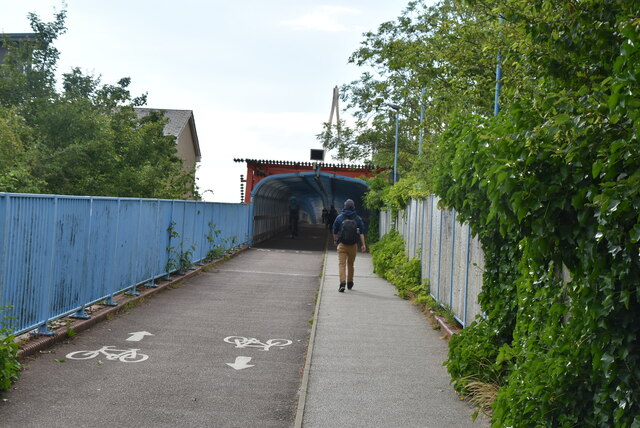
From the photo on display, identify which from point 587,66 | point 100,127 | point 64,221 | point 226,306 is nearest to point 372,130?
point 100,127

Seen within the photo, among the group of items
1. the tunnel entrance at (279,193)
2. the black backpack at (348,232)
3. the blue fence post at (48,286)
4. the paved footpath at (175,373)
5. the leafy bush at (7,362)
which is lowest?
the paved footpath at (175,373)

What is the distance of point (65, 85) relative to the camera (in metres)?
31.1

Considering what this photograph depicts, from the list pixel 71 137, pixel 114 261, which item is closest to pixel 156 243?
pixel 114 261

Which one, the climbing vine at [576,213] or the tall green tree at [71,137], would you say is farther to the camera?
the tall green tree at [71,137]

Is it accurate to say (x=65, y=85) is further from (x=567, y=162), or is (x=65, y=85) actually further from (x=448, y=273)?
(x=567, y=162)

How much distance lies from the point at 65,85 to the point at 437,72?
1792 cm

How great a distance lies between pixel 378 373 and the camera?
784 cm

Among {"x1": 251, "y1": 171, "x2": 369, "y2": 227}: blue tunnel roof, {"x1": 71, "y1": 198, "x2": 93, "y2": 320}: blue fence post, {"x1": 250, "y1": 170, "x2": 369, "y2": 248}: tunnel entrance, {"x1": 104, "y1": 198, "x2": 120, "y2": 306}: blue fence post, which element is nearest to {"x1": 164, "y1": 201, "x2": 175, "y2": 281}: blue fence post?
{"x1": 104, "y1": 198, "x2": 120, "y2": 306}: blue fence post

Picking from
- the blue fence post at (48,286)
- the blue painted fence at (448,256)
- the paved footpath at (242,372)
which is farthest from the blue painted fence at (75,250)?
the blue painted fence at (448,256)

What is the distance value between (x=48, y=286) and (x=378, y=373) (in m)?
3.95

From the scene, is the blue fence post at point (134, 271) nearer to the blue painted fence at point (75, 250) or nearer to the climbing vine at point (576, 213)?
the blue painted fence at point (75, 250)

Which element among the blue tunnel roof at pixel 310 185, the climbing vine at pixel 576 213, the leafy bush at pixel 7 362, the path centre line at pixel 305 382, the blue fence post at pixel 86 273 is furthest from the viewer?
the blue tunnel roof at pixel 310 185

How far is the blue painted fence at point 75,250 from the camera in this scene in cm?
781

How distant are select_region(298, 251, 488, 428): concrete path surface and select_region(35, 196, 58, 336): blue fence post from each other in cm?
310
